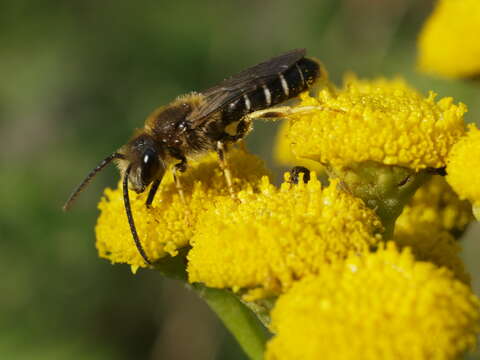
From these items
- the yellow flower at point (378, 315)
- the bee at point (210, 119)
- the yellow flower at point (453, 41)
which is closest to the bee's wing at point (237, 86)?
the bee at point (210, 119)

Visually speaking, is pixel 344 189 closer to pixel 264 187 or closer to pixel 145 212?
pixel 264 187

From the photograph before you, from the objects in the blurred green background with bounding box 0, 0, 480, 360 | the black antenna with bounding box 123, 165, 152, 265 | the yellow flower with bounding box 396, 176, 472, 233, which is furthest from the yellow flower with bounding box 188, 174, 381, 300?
the blurred green background with bounding box 0, 0, 480, 360

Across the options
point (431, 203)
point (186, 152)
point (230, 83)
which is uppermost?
point (230, 83)

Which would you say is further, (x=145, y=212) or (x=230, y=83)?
(x=230, y=83)

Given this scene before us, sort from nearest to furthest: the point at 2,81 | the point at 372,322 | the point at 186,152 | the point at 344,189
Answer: the point at 372,322 < the point at 344,189 < the point at 186,152 < the point at 2,81

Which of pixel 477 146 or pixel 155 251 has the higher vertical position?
pixel 477 146

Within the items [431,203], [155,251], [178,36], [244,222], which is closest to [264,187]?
[244,222]

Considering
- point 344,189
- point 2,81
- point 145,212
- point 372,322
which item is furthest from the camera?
point 2,81
